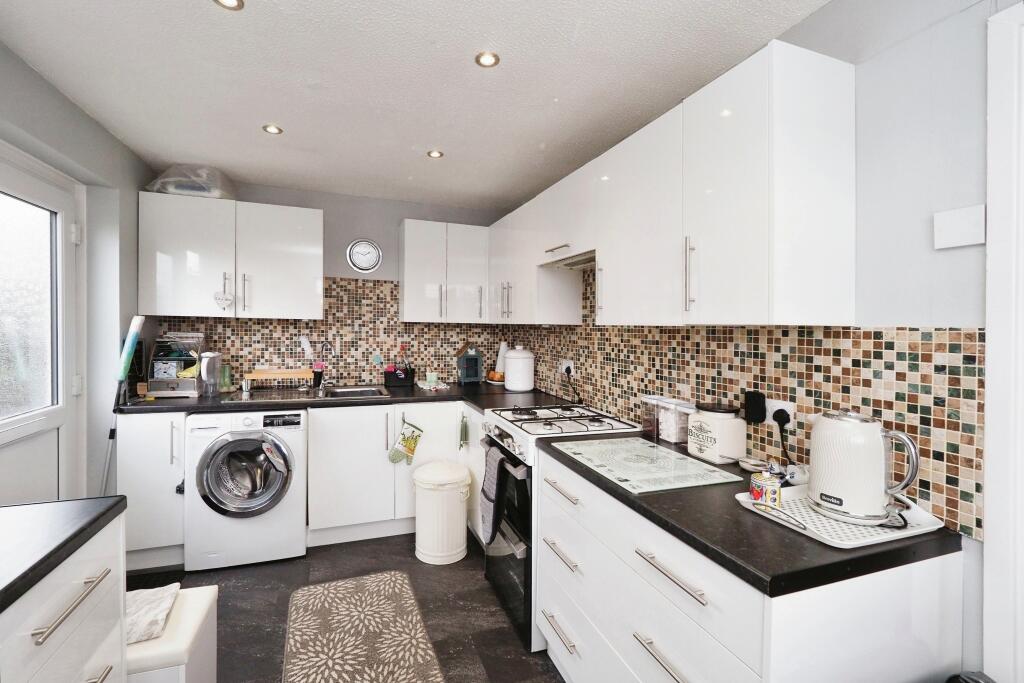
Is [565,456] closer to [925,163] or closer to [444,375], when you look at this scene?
[925,163]

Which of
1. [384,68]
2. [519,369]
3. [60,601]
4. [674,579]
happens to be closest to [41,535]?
[60,601]

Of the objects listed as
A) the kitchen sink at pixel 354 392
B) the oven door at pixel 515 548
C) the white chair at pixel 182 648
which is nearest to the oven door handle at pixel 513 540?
the oven door at pixel 515 548

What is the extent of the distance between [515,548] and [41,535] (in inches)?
65.7

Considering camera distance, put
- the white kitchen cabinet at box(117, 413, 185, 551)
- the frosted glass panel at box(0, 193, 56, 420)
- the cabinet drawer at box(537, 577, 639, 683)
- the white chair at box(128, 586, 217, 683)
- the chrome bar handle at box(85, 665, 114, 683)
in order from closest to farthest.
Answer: the chrome bar handle at box(85, 665, 114, 683), the white chair at box(128, 586, 217, 683), the cabinet drawer at box(537, 577, 639, 683), the frosted glass panel at box(0, 193, 56, 420), the white kitchen cabinet at box(117, 413, 185, 551)

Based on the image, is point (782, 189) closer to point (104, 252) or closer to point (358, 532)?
point (358, 532)

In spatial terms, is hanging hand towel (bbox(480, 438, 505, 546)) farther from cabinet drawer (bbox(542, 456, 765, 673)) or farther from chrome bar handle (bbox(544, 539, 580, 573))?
cabinet drawer (bbox(542, 456, 765, 673))

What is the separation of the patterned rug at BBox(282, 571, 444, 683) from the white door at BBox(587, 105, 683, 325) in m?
1.70

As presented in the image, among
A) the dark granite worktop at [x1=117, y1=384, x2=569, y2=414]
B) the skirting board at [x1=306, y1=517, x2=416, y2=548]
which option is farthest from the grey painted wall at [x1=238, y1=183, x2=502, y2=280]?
the skirting board at [x1=306, y1=517, x2=416, y2=548]

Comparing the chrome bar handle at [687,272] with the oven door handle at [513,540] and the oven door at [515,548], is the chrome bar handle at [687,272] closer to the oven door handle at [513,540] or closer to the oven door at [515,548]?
the oven door at [515,548]

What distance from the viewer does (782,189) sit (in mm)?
1276

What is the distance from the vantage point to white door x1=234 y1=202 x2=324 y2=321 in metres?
3.06

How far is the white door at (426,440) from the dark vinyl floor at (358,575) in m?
0.29

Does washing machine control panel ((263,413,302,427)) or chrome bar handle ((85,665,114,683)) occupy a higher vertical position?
washing machine control panel ((263,413,302,427))

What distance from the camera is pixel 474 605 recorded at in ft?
7.71
